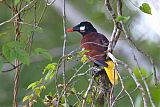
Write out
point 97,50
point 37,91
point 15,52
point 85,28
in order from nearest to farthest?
point 15,52, point 37,91, point 97,50, point 85,28

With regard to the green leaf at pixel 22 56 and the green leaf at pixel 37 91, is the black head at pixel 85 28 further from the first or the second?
the green leaf at pixel 22 56

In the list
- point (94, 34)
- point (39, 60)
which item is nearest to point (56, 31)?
point (39, 60)

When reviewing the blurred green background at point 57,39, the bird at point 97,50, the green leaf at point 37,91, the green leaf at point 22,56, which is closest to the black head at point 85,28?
the bird at point 97,50

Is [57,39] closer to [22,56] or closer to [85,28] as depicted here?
[85,28]

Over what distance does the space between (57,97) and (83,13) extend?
2.99 metres

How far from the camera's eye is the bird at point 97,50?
212 cm

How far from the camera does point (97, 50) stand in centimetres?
242

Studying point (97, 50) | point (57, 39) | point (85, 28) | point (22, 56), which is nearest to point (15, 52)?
point (22, 56)

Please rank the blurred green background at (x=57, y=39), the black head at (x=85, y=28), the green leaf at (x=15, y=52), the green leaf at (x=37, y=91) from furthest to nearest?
the blurred green background at (x=57, y=39) < the black head at (x=85, y=28) < the green leaf at (x=37, y=91) < the green leaf at (x=15, y=52)

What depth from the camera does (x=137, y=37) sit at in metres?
3.60

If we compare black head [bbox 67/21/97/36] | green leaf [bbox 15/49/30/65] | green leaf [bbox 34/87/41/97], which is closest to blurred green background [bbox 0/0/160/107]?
black head [bbox 67/21/97/36]

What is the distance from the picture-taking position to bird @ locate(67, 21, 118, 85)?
212cm

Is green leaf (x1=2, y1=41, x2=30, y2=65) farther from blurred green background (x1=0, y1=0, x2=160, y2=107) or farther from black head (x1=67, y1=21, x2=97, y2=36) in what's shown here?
blurred green background (x1=0, y1=0, x2=160, y2=107)

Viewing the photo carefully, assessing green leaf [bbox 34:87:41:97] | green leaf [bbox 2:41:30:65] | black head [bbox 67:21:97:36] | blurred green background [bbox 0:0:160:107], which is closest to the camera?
green leaf [bbox 2:41:30:65]
